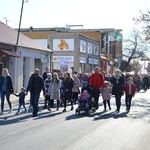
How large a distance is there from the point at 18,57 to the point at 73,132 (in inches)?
667

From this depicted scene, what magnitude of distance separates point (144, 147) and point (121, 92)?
7.56 meters

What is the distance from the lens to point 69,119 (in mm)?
13844

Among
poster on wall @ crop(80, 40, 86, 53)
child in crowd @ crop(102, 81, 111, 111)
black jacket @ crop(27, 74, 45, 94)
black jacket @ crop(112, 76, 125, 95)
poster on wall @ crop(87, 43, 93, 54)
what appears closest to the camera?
black jacket @ crop(27, 74, 45, 94)

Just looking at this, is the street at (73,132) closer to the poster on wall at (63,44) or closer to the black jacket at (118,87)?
the black jacket at (118,87)

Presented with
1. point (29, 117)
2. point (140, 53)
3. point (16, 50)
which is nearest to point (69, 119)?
point (29, 117)

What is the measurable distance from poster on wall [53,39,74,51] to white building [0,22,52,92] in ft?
38.8

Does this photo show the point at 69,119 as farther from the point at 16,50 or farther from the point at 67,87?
the point at 16,50

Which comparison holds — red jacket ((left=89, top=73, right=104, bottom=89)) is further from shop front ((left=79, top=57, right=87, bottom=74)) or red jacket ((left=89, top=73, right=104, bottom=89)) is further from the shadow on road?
shop front ((left=79, top=57, right=87, bottom=74))

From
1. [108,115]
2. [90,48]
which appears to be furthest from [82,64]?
[108,115]

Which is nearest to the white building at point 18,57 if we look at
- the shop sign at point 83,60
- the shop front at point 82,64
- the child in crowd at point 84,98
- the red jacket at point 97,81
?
the red jacket at point 97,81

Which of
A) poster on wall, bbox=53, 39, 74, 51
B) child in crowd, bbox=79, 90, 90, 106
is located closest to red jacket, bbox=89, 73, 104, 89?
child in crowd, bbox=79, 90, 90, 106

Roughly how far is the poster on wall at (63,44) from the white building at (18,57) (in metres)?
11.8

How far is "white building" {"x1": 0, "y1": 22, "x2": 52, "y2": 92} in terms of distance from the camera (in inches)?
1057

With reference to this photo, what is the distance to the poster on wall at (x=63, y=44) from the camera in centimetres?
4634
